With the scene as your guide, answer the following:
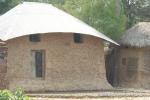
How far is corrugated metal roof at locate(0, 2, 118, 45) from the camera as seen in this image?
21.8m

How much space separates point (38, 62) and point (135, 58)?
6094 millimetres

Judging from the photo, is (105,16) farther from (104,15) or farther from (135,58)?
(135,58)

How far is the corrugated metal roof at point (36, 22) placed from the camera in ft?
71.5

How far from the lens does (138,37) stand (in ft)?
85.8

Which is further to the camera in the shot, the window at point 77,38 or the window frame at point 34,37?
the window at point 77,38

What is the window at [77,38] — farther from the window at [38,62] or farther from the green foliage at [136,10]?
the green foliage at [136,10]

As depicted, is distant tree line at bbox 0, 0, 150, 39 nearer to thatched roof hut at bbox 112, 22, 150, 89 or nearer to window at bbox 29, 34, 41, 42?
thatched roof hut at bbox 112, 22, 150, 89

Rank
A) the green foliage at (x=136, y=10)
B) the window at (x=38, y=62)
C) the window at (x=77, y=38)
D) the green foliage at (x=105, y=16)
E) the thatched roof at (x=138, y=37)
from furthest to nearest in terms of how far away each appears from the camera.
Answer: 1. the green foliage at (x=136, y=10)
2. the green foliage at (x=105, y=16)
3. the thatched roof at (x=138, y=37)
4. the window at (x=77, y=38)
5. the window at (x=38, y=62)

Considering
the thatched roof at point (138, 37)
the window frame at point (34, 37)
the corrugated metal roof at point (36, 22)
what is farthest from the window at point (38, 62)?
the thatched roof at point (138, 37)

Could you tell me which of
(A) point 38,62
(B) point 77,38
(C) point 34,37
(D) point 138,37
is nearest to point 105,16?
(D) point 138,37

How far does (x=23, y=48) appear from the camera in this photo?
22.2 meters

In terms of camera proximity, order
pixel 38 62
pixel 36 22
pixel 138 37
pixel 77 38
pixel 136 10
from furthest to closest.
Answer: pixel 136 10, pixel 138 37, pixel 77 38, pixel 36 22, pixel 38 62

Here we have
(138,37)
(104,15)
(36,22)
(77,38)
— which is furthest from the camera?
(104,15)

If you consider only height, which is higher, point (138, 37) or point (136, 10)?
point (136, 10)
